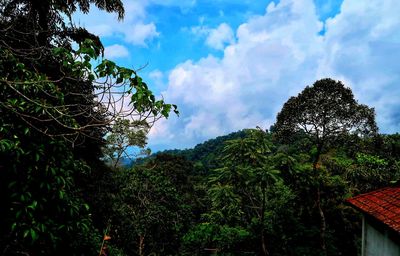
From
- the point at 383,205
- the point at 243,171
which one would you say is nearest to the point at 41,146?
the point at 383,205

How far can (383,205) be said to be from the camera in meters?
8.62

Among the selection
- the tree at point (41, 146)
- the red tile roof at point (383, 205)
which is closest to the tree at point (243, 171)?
the red tile roof at point (383, 205)

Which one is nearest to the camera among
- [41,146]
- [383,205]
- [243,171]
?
[41,146]

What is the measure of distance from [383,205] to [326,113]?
30.9 feet

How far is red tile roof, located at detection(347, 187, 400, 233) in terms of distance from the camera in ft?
25.2

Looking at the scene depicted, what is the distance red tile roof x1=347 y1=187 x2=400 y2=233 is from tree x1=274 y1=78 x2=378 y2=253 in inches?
303

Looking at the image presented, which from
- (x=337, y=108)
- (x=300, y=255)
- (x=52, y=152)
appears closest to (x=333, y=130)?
(x=337, y=108)

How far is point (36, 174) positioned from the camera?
4.80 metres

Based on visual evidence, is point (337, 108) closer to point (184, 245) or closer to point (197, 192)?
point (184, 245)

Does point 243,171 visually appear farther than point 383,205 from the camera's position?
Yes

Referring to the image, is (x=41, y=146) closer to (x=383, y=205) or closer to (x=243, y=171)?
(x=383, y=205)

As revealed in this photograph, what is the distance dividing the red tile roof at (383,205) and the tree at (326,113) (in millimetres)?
7708

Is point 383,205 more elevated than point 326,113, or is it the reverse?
point 326,113

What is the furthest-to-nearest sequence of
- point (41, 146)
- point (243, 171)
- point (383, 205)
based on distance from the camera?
point (243, 171) → point (383, 205) → point (41, 146)
